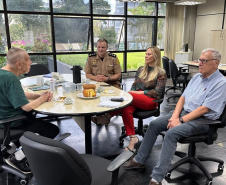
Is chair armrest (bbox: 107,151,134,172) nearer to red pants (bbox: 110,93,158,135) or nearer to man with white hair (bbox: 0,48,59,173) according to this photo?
man with white hair (bbox: 0,48,59,173)

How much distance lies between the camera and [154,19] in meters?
7.43

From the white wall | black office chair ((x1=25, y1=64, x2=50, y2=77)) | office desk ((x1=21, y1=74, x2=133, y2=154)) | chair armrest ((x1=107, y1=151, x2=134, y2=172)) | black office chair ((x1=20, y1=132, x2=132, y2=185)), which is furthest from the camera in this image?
the white wall

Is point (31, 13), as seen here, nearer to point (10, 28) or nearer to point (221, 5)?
point (10, 28)

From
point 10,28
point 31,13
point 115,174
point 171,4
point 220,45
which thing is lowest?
point 115,174

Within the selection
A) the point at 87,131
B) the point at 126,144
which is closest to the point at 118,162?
the point at 87,131

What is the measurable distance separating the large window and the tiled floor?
2.35 metres

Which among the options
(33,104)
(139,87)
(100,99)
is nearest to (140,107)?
(139,87)

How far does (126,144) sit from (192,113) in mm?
1115

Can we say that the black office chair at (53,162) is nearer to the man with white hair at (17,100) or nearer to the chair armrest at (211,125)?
the man with white hair at (17,100)

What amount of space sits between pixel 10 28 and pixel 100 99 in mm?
4715

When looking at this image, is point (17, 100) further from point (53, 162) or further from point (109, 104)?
point (53, 162)

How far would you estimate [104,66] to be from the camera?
3.32 metres

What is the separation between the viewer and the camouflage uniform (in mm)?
3318

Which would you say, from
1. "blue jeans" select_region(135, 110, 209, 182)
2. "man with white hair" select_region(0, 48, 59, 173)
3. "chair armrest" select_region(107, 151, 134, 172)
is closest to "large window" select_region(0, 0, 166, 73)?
"man with white hair" select_region(0, 48, 59, 173)
